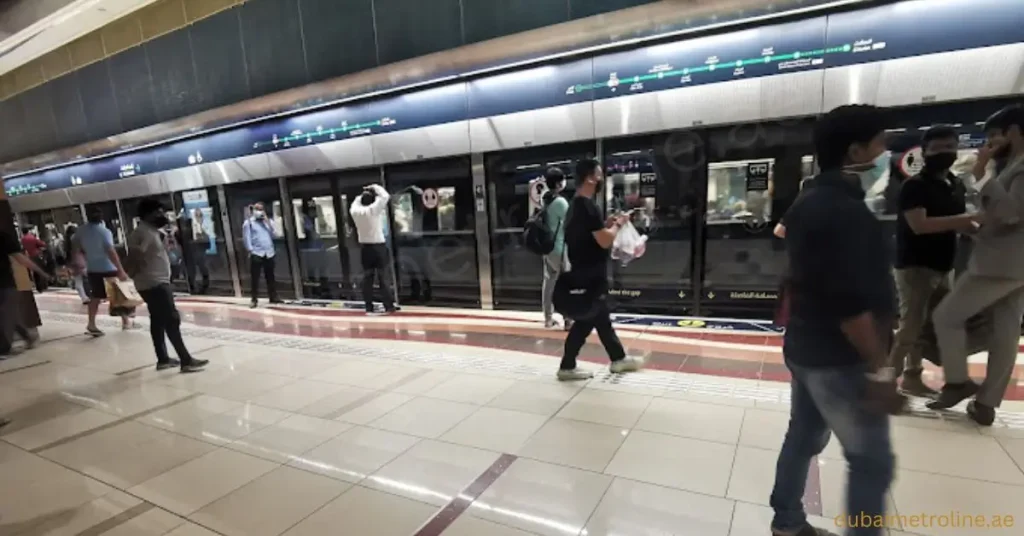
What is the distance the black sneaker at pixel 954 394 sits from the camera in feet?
8.02

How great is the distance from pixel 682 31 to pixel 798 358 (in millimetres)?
3750

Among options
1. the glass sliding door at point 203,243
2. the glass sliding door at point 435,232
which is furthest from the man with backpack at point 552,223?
the glass sliding door at point 203,243

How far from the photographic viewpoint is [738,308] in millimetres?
4680

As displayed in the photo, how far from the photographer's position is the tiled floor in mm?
1929

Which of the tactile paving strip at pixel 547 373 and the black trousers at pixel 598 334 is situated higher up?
the black trousers at pixel 598 334

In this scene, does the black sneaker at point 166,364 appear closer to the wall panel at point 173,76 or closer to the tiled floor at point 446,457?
the tiled floor at point 446,457

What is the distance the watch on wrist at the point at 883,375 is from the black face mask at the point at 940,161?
1.72 metres

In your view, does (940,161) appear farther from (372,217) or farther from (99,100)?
(99,100)

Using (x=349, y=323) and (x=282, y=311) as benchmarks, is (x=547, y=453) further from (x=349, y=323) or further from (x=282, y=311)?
(x=282, y=311)

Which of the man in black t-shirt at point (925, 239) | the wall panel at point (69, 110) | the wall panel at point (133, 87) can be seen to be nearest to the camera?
the man in black t-shirt at point (925, 239)

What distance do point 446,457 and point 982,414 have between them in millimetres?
2812

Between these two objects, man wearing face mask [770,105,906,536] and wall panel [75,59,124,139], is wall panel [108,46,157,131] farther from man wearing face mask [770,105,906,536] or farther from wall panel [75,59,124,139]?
man wearing face mask [770,105,906,536]

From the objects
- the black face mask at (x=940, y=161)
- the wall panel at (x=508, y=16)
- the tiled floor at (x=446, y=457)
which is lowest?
the tiled floor at (x=446, y=457)

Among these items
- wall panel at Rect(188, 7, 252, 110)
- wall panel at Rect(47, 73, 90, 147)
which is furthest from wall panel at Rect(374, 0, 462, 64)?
wall panel at Rect(47, 73, 90, 147)
